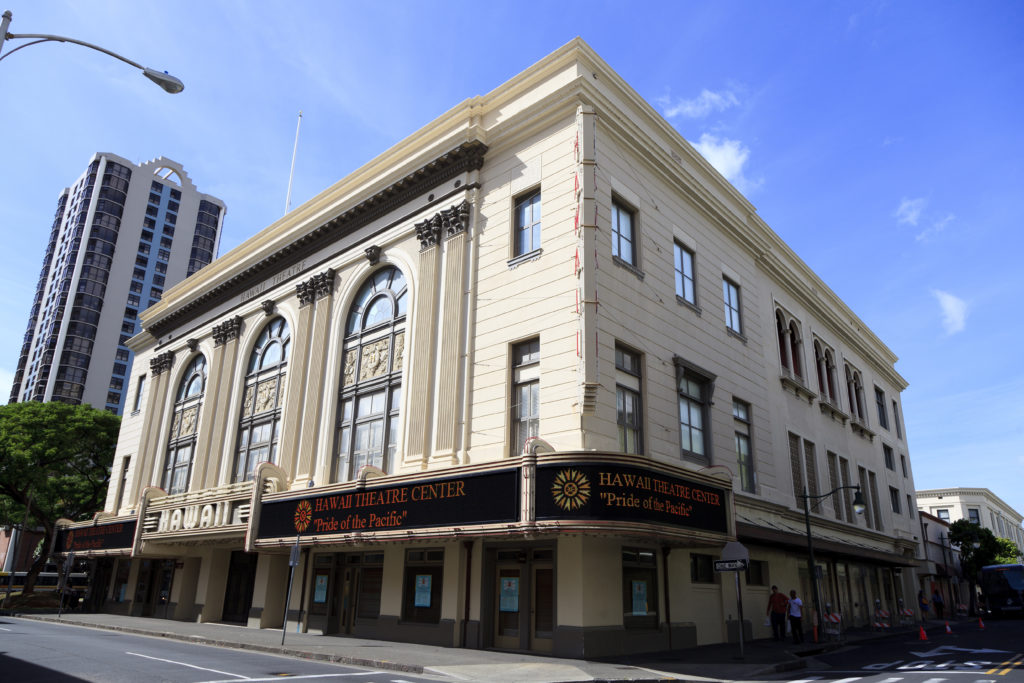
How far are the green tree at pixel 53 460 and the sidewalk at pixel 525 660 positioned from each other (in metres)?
28.1

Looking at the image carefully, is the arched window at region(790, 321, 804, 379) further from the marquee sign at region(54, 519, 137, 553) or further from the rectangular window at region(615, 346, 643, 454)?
the marquee sign at region(54, 519, 137, 553)

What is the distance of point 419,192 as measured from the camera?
84.2 feet

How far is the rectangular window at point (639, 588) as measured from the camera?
60.0 feet

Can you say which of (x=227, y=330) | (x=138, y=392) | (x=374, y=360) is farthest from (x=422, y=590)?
(x=138, y=392)

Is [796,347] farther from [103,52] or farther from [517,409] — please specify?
[103,52]

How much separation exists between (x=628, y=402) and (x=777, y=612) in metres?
9.73

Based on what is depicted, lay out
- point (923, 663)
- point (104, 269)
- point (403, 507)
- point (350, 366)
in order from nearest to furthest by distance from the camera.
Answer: point (923, 663) < point (403, 507) < point (350, 366) < point (104, 269)

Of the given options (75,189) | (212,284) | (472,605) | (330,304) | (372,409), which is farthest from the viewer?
(75,189)

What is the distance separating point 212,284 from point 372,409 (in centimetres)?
1713

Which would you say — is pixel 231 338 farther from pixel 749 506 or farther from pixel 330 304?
pixel 749 506

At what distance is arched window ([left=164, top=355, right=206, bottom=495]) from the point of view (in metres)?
35.4

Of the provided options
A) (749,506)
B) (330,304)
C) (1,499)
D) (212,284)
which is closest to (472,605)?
(749,506)

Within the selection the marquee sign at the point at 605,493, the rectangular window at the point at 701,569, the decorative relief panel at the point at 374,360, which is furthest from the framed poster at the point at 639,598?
the decorative relief panel at the point at 374,360

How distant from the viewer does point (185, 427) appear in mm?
36375
